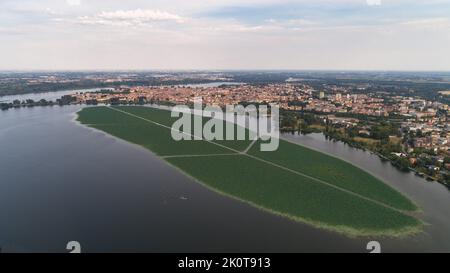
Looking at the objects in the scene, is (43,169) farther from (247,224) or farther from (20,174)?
(247,224)

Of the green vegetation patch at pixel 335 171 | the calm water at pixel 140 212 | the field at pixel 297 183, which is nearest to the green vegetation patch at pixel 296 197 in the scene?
the field at pixel 297 183

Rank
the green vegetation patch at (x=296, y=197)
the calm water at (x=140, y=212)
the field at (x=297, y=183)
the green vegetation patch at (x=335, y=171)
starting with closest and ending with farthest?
the calm water at (x=140, y=212)
the green vegetation patch at (x=296, y=197)
the field at (x=297, y=183)
the green vegetation patch at (x=335, y=171)

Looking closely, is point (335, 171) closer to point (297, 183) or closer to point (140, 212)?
point (297, 183)

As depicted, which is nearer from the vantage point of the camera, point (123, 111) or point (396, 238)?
point (396, 238)

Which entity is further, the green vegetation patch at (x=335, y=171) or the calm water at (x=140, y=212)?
the green vegetation patch at (x=335, y=171)

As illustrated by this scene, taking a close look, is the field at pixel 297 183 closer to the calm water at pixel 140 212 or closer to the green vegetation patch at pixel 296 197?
the green vegetation patch at pixel 296 197

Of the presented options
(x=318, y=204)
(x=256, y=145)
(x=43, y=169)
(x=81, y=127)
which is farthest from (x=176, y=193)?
(x=81, y=127)
